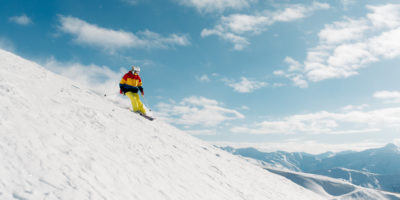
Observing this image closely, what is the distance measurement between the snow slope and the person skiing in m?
2.68

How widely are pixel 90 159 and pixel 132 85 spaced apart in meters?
9.34

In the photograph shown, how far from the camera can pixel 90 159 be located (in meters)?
7.57

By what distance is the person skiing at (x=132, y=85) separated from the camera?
16.4 metres

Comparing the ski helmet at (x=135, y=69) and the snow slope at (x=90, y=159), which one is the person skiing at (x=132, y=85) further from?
the snow slope at (x=90, y=159)

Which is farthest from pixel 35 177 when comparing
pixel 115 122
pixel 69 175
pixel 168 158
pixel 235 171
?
pixel 235 171

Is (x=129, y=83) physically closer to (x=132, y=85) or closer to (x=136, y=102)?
(x=132, y=85)

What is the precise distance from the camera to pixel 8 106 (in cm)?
836

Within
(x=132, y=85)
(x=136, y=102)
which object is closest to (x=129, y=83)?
(x=132, y=85)

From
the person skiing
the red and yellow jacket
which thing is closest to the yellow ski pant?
the person skiing

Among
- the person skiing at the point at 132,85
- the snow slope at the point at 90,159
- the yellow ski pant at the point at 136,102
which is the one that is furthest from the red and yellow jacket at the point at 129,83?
the snow slope at the point at 90,159

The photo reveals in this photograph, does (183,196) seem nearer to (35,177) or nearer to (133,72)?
(35,177)

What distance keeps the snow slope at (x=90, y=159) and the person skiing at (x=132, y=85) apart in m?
2.68

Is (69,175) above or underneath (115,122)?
underneath

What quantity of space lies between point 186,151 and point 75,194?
26.5 ft
